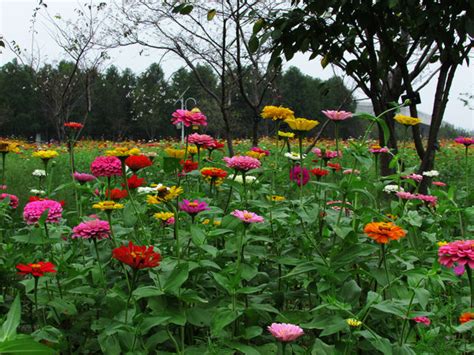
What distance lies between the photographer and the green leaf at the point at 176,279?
51.7 inches

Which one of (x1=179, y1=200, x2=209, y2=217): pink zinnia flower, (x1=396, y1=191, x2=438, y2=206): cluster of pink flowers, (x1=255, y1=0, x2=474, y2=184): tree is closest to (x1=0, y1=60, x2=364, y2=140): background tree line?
(x1=255, y1=0, x2=474, y2=184): tree

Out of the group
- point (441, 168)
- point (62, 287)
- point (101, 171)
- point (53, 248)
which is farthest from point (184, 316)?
point (441, 168)

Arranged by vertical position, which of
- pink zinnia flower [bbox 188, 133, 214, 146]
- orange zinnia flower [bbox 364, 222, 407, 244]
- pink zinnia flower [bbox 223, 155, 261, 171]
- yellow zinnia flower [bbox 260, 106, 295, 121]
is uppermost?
yellow zinnia flower [bbox 260, 106, 295, 121]

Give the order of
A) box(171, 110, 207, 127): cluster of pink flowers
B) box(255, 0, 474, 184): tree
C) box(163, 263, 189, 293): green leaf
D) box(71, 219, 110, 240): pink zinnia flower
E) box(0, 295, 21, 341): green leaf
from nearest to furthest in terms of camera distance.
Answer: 1. box(0, 295, 21, 341): green leaf
2. box(163, 263, 189, 293): green leaf
3. box(71, 219, 110, 240): pink zinnia flower
4. box(171, 110, 207, 127): cluster of pink flowers
5. box(255, 0, 474, 184): tree

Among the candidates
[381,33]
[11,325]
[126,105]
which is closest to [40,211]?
[11,325]

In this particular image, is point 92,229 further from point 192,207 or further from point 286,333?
point 286,333

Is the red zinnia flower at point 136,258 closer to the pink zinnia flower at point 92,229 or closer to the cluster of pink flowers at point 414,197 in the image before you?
the pink zinnia flower at point 92,229

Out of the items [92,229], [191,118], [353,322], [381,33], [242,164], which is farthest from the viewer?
[381,33]

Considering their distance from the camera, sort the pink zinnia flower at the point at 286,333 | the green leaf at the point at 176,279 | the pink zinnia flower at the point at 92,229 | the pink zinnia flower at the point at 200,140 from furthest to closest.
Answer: the pink zinnia flower at the point at 200,140 < the pink zinnia flower at the point at 92,229 < the green leaf at the point at 176,279 < the pink zinnia flower at the point at 286,333

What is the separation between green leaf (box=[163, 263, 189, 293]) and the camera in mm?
1314

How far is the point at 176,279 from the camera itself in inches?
52.4

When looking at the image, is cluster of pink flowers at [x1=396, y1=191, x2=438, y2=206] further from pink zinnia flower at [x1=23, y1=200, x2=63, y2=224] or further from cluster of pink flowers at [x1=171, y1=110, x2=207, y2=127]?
pink zinnia flower at [x1=23, y1=200, x2=63, y2=224]

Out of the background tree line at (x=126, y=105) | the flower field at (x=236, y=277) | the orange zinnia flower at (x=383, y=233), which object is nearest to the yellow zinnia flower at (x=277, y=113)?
the flower field at (x=236, y=277)

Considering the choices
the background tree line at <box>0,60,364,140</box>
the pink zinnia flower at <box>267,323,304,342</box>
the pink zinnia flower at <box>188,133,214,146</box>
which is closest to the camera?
the pink zinnia flower at <box>267,323,304,342</box>
